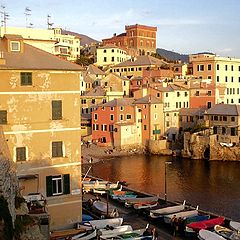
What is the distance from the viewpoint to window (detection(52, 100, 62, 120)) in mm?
24188

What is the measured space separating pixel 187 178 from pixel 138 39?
79.4 meters

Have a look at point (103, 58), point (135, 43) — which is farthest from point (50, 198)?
point (135, 43)

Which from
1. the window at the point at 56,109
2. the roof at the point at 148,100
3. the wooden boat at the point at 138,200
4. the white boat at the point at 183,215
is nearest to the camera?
the window at the point at 56,109

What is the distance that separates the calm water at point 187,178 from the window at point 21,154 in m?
16.1

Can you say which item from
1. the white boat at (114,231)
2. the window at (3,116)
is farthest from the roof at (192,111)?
the window at (3,116)

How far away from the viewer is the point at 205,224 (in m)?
27.6

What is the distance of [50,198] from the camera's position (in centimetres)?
2380

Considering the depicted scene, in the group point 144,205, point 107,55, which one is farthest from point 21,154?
point 107,55

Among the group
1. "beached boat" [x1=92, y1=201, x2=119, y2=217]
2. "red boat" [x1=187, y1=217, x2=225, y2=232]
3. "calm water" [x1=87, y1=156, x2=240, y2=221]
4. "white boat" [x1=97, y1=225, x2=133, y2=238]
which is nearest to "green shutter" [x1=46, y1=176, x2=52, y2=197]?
"white boat" [x1=97, y1=225, x2=133, y2=238]

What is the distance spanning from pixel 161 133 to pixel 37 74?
44.1 metres

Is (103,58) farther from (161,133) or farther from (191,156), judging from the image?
(191,156)

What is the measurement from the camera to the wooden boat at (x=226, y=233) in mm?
25172

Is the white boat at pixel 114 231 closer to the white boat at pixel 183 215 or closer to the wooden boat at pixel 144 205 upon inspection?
the white boat at pixel 183 215

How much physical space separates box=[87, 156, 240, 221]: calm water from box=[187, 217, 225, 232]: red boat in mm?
4060
